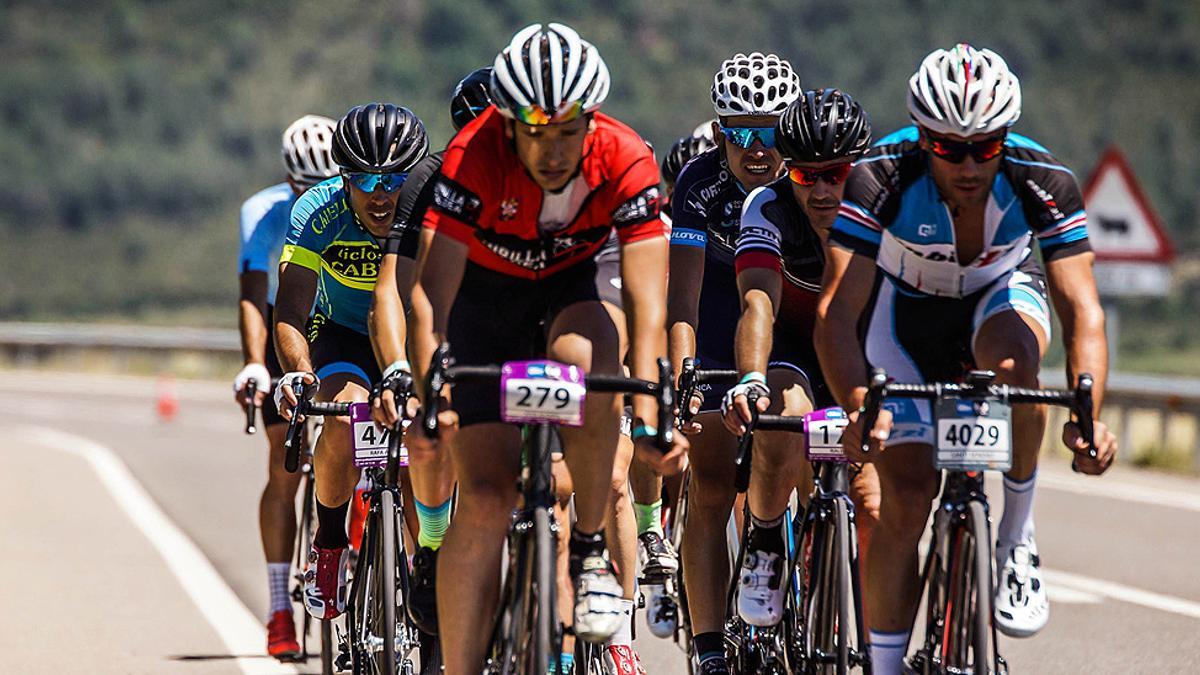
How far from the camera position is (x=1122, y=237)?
17.7 meters

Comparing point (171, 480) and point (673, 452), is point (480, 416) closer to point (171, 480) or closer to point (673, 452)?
point (673, 452)

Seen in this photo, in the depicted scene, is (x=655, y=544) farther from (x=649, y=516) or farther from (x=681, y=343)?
(x=681, y=343)

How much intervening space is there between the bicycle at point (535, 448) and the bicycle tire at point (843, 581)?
3.08 feet

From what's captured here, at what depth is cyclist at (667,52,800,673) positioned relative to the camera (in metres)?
7.41

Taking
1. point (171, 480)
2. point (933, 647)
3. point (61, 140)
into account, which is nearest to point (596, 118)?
point (933, 647)

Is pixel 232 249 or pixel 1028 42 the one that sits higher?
pixel 1028 42

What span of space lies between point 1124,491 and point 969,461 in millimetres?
10031

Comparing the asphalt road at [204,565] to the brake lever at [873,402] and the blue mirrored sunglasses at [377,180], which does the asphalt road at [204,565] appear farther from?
the brake lever at [873,402]

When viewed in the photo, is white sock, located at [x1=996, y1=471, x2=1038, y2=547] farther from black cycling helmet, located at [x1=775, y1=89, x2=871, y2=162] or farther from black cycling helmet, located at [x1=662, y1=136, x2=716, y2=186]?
black cycling helmet, located at [x1=662, y1=136, x2=716, y2=186]

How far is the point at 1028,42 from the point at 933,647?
86.6 m

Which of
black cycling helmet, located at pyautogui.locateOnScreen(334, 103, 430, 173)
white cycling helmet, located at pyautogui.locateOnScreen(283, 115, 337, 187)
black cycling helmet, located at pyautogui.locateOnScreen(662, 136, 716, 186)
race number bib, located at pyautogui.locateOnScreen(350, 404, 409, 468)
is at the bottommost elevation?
race number bib, located at pyautogui.locateOnScreen(350, 404, 409, 468)

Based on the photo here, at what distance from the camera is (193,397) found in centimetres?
2859

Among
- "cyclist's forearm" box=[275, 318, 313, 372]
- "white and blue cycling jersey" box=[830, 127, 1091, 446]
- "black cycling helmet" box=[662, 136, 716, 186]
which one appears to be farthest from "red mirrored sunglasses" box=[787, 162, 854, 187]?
"black cycling helmet" box=[662, 136, 716, 186]

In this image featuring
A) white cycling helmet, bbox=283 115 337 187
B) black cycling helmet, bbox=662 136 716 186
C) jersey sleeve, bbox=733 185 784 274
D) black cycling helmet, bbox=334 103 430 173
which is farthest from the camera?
black cycling helmet, bbox=662 136 716 186
